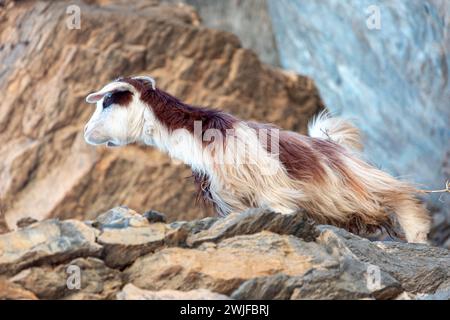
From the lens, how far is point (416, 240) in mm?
6754

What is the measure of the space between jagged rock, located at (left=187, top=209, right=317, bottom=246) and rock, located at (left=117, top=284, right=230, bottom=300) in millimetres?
494

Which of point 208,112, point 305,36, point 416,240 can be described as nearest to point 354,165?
point 416,240

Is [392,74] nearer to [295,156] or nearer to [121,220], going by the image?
[295,156]

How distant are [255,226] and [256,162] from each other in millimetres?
584

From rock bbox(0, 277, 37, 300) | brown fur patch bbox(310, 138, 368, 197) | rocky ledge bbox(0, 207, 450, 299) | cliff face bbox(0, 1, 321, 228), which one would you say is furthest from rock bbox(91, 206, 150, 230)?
cliff face bbox(0, 1, 321, 228)

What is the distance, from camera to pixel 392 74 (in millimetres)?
9500

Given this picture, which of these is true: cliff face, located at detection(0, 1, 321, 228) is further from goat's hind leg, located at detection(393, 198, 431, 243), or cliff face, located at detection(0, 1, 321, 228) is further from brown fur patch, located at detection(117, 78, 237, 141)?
goat's hind leg, located at detection(393, 198, 431, 243)

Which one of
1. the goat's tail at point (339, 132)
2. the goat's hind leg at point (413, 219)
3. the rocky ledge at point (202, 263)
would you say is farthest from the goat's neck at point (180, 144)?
the goat's hind leg at point (413, 219)

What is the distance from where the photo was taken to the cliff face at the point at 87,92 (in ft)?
33.0

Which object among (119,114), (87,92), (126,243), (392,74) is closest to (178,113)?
(119,114)

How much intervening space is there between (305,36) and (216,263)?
597 cm

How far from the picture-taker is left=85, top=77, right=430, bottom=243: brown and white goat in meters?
6.18

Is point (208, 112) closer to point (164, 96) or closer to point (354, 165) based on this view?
point (164, 96)

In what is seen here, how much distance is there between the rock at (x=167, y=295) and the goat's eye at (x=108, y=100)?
1.77m
